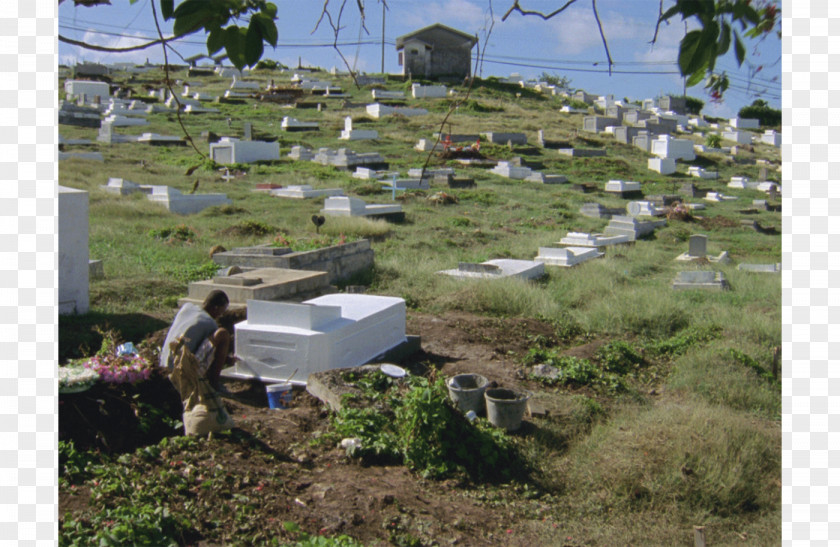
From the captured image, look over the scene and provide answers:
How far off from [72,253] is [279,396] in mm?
4044

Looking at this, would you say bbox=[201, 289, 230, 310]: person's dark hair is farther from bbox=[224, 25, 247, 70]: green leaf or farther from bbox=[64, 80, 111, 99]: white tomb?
bbox=[64, 80, 111, 99]: white tomb

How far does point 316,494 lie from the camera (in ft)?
15.3

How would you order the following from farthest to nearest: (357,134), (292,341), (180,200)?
1. (357,134)
2. (180,200)
3. (292,341)

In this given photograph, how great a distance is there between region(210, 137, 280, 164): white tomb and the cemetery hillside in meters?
7.80

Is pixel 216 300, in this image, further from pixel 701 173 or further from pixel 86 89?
pixel 86 89

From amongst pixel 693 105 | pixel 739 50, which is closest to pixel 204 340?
pixel 739 50

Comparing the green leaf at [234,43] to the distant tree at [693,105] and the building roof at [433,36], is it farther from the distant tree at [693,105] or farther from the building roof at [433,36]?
the distant tree at [693,105]

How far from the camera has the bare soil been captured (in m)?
4.23

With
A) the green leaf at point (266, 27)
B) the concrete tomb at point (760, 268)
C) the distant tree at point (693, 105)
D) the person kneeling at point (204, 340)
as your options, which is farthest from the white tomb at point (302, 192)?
the distant tree at point (693, 105)

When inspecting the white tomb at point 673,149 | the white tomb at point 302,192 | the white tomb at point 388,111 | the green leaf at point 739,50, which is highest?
the white tomb at point 388,111

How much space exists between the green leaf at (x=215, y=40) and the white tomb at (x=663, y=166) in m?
34.3

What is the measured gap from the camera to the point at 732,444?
5.65 m

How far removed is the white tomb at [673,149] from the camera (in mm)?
38031

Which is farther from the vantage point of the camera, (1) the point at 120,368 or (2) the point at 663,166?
(2) the point at 663,166
